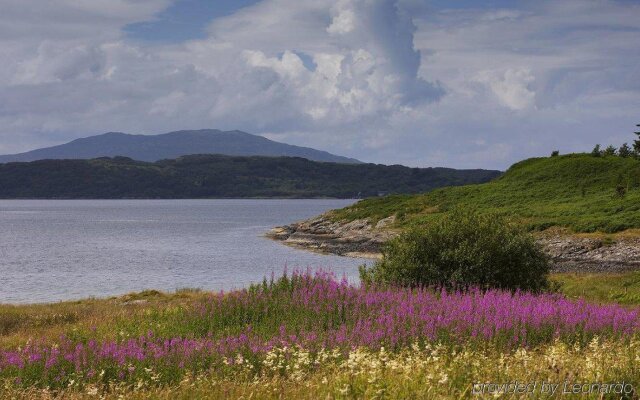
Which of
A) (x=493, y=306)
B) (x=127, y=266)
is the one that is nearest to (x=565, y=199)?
(x=127, y=266)

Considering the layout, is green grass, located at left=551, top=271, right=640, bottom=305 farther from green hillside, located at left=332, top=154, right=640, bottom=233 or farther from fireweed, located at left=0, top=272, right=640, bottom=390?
green hillside, located at left=332, top=154, right=640, bottom=233

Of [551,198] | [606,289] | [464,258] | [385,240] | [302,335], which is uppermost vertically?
[551,198]

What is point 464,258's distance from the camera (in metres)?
22.0

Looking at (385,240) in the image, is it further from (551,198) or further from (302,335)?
(302,335)

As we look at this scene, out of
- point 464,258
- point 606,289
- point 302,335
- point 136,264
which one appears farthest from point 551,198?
point 302,335

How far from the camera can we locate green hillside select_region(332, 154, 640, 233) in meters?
64.2

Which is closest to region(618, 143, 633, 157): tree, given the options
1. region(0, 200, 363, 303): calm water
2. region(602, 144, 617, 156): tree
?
region(602, 144, 617, 156): tree

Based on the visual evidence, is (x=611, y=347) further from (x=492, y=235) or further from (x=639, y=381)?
(x=492, y=235)

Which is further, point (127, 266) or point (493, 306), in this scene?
point (127, 266)

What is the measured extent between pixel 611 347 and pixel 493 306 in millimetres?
3620

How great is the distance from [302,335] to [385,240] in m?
63.6

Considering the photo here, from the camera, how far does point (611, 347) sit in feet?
38.1

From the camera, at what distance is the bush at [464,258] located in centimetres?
2208

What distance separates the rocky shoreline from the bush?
378 centimetres
